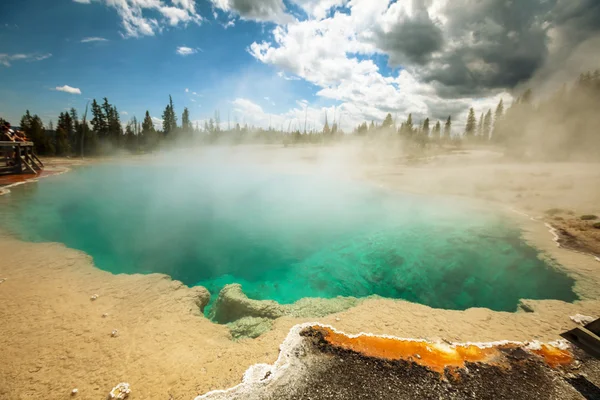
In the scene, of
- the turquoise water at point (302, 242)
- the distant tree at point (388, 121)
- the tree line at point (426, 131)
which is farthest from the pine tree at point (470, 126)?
the turquoise water at point (302, 242)

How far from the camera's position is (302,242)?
37.6 ft

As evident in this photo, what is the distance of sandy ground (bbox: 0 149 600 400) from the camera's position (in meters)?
3.57

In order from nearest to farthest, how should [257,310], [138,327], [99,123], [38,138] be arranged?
1. [138,327]
2. [257,310]
3. [38,138]
4. [99,123]

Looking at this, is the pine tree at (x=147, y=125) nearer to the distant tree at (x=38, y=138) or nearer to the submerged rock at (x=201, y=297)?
the distant tree at (x=38, y=138)

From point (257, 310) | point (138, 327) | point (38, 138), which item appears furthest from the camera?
point (38, 138)

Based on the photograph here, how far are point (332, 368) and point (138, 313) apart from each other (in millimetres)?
4150

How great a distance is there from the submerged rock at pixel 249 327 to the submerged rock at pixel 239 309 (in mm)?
201

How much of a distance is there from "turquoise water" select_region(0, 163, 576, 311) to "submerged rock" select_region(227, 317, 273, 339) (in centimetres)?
171

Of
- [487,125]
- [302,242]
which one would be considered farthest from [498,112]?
[302,242]

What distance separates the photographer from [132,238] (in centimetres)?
1059

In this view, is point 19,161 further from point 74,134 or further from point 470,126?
point 470,126

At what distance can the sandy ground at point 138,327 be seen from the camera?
3572 mm

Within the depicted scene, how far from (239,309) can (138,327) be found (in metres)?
2.02

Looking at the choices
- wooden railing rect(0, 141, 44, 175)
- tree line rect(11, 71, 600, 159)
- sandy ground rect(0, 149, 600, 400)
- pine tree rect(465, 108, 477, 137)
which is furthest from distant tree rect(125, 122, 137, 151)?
pine tree rect(465, 108, 477, 137)
